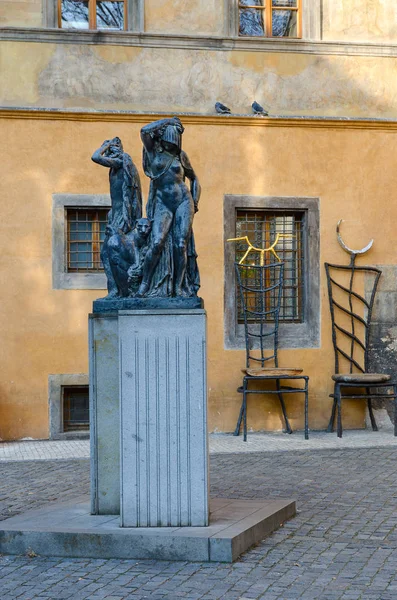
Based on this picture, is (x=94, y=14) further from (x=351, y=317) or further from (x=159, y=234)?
(x=159, y=234)

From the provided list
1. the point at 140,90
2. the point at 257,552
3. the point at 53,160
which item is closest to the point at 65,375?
the point at 53,160

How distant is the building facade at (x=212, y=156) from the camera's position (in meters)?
12.7

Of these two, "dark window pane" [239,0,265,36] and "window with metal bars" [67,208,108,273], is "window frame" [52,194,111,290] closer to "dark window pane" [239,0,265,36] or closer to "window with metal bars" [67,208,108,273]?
"window with metal bars" [67,208,108,273]

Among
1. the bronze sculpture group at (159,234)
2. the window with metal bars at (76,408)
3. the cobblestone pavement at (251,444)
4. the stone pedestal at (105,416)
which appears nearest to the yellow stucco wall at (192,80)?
the window with metal bars at (76,408)

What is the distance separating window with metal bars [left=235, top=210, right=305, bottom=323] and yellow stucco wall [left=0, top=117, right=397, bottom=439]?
33 cm

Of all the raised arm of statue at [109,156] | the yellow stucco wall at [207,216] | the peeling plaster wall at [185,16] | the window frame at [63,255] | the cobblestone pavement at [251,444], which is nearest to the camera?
the raised arm of statue at [109,156]

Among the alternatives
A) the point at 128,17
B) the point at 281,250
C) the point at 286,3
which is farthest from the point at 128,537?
the point at 286,3

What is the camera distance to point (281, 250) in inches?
531

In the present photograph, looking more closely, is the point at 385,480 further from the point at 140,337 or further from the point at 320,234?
the point at 320,234

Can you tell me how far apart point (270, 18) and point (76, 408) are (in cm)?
552

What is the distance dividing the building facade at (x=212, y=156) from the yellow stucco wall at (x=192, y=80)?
17mm

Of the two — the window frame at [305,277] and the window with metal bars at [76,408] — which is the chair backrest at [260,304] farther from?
the window with metal bars at [76,408]

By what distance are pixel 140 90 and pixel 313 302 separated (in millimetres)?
3386

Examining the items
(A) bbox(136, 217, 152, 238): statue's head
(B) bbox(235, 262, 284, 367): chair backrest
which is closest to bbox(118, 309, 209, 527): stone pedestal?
(A) bbox(136, 217, 152, 238): statue's head
